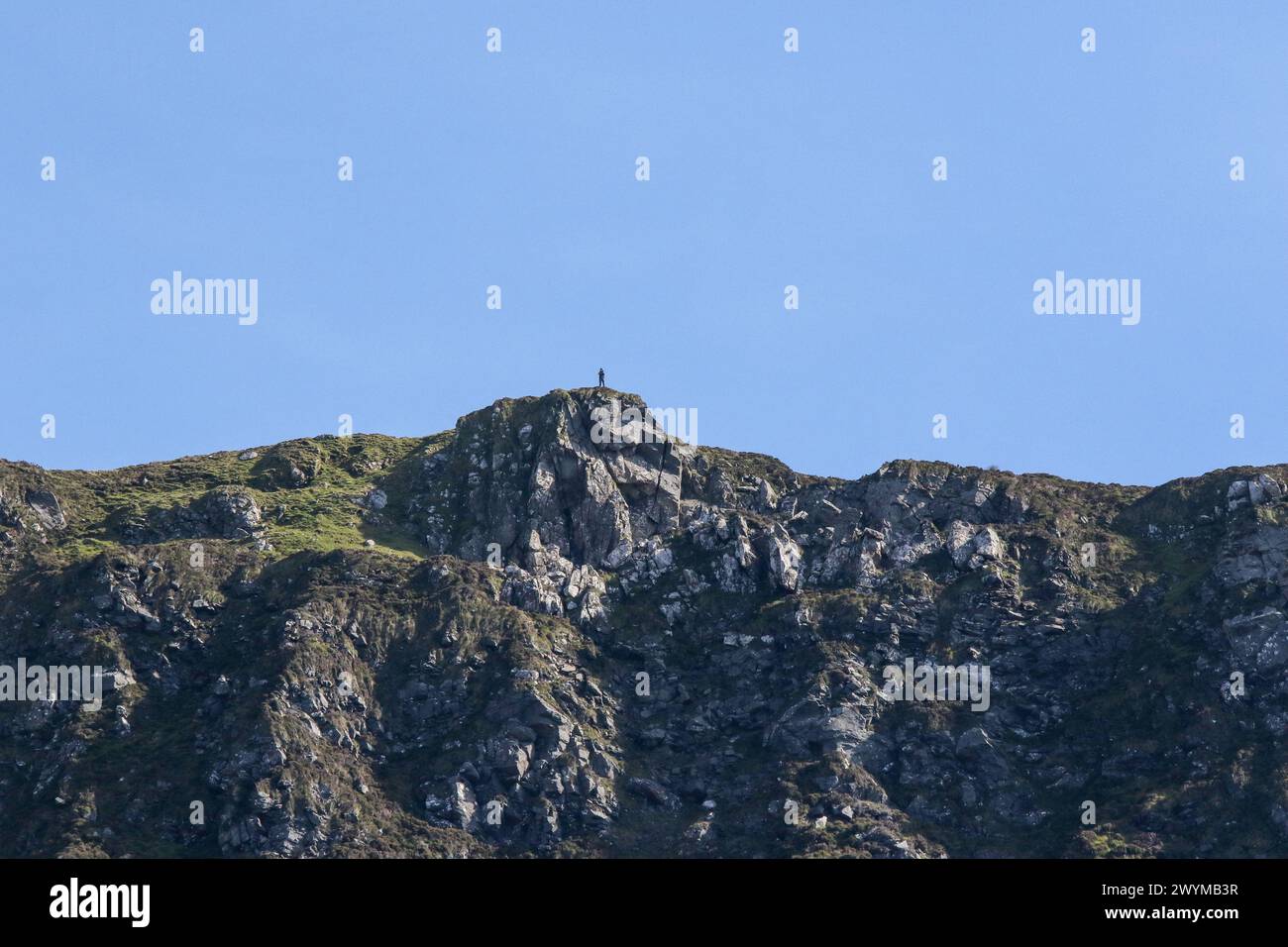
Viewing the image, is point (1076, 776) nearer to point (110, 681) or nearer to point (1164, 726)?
point (1164, 726)

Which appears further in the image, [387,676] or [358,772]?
[387,676]

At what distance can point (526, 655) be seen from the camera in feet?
623

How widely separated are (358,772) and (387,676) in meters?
13.3

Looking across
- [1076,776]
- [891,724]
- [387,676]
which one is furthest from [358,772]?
[1076,776]

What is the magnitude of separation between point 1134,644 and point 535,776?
54.4 metres

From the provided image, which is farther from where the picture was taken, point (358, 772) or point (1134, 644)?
point (1134, 644)
